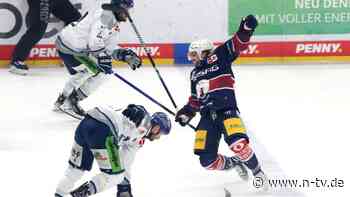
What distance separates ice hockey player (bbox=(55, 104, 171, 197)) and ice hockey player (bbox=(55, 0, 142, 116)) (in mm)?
1920

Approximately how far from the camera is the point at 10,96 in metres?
7.28

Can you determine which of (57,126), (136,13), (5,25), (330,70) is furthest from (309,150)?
(5,25)

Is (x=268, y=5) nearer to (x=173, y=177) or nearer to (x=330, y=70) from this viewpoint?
(x=330, y=70)

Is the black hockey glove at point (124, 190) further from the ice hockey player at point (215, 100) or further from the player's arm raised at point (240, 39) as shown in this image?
the player's arm raised at point (240, 39)

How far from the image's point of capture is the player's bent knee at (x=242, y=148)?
4648 mm

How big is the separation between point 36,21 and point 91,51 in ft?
6.36

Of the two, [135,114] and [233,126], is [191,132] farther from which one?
[135,114]

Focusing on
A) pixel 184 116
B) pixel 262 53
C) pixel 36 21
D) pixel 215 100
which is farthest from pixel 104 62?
pixel 262 53

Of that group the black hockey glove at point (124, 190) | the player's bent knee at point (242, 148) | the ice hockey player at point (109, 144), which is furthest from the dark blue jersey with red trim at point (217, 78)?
the black hockey glove at point (124, 190)

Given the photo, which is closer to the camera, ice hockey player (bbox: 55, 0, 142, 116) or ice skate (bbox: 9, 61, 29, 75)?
ice hockey player (bbox: 55, 0, 142, 116)

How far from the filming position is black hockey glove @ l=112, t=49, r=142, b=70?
617 cm

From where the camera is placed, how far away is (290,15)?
8547mm

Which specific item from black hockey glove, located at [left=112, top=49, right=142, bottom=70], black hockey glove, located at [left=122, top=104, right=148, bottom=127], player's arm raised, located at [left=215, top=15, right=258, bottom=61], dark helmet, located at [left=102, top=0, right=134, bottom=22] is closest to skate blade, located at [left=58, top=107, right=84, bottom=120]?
black hockey glove, located at [left=112, top=49, right=142, bottom=70]

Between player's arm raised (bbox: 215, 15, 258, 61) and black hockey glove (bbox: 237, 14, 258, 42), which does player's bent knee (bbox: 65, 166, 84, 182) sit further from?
black hockey glove (bbox: 237, 14, 258, 42)
